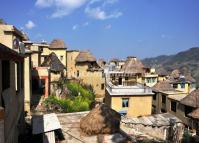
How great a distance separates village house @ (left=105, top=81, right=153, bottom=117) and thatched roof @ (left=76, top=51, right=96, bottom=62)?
1359 cm

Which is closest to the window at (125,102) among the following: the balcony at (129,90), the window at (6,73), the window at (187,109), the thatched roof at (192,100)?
the balcony at (129,90)

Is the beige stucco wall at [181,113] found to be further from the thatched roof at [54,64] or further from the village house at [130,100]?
the thatched roof at [54,64]

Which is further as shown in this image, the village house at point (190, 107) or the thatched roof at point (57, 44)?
the thatched roof at point (57, 44)

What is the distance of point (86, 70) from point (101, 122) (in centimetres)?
3136

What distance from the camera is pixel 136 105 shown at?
30.4m

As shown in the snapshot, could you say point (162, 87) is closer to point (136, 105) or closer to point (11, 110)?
point (136, 105)

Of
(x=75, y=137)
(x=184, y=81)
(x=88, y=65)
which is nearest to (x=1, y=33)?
(x=75, y=137)

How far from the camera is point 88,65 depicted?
43.8 metres

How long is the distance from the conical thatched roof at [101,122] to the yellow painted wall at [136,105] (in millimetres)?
17280

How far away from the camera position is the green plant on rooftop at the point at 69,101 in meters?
25.3

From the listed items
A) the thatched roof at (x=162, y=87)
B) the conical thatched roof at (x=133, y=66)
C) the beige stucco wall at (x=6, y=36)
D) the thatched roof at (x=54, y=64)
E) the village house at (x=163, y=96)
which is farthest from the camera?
the conical thatched roof at (x=133, y=66)

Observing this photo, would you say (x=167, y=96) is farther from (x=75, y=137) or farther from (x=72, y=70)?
(x=75, y=137)

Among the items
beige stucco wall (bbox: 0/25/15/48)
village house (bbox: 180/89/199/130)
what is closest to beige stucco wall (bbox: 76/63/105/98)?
village house (bbox: 180/89/199/130)

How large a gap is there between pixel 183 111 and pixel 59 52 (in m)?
22.4
